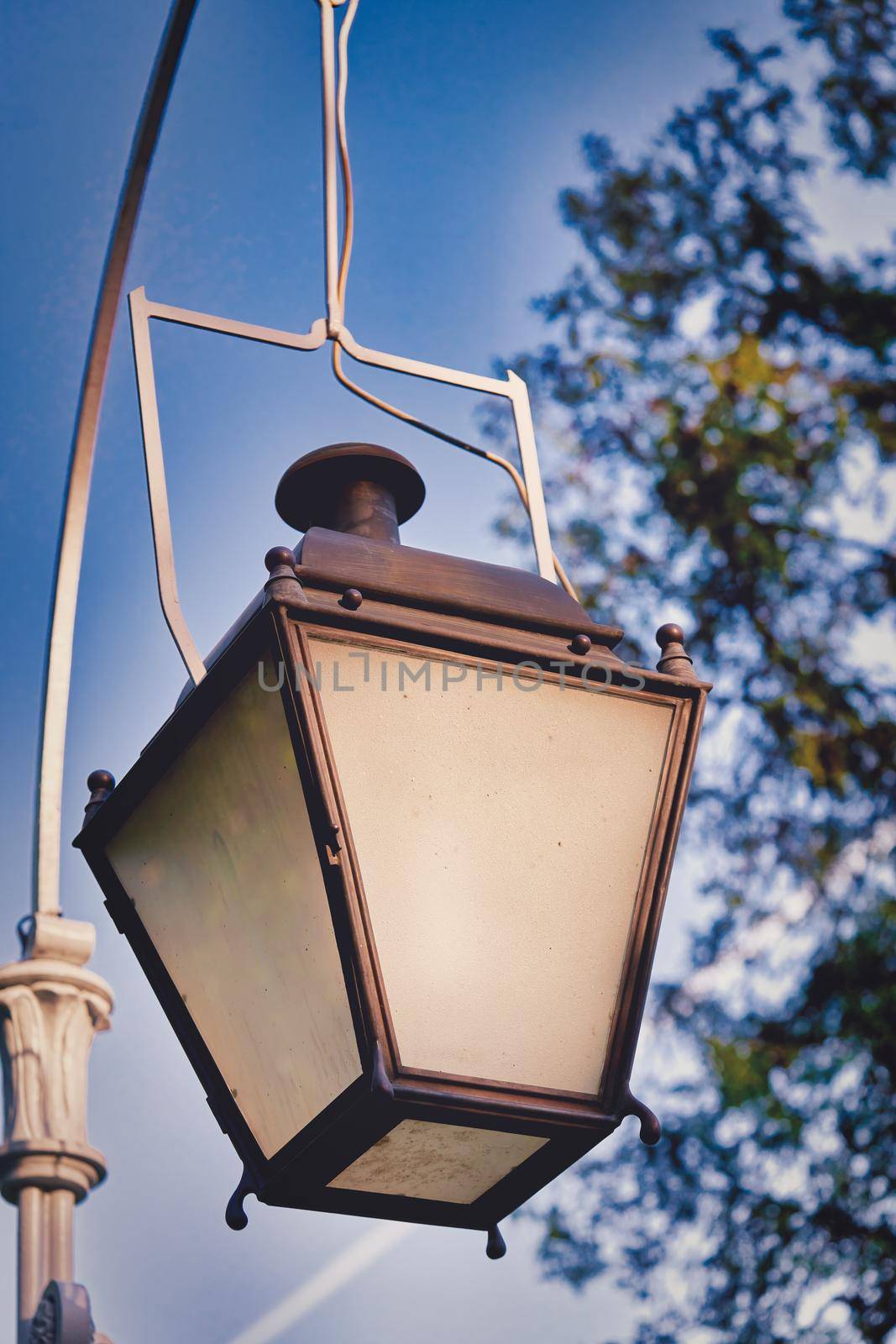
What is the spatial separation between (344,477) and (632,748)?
0.80 meters

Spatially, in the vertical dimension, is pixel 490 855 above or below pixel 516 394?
below

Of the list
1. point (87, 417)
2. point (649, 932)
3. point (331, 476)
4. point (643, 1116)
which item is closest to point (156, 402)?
point (331, 476)

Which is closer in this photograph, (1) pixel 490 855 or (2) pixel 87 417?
(1) pixel 490 855

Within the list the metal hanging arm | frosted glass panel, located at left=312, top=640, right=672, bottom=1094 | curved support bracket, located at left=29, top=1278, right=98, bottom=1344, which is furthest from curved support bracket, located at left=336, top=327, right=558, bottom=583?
curved support bracket, located at left=29, top=1278, right=98, bottom=1344

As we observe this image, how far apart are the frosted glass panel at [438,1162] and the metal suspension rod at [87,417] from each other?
994mm

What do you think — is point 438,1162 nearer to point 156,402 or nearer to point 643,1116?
point 643,1116

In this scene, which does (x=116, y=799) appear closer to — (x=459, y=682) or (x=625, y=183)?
(x=459, y=682)

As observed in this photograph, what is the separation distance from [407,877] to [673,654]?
1.75ft

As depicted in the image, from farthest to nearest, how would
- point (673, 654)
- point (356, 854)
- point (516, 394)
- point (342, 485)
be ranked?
point (516, 394) < point (342, 485) < point (673, 654) < point (356, 854)

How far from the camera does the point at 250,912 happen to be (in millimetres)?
1852

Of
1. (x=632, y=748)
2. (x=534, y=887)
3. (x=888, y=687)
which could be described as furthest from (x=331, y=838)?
(x=888, y=687)

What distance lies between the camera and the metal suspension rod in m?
2.72

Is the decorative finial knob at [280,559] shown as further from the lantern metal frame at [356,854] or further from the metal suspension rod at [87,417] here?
the metal suspension rod at [87,417]

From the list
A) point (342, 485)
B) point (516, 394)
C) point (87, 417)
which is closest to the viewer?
point (342, 485)
